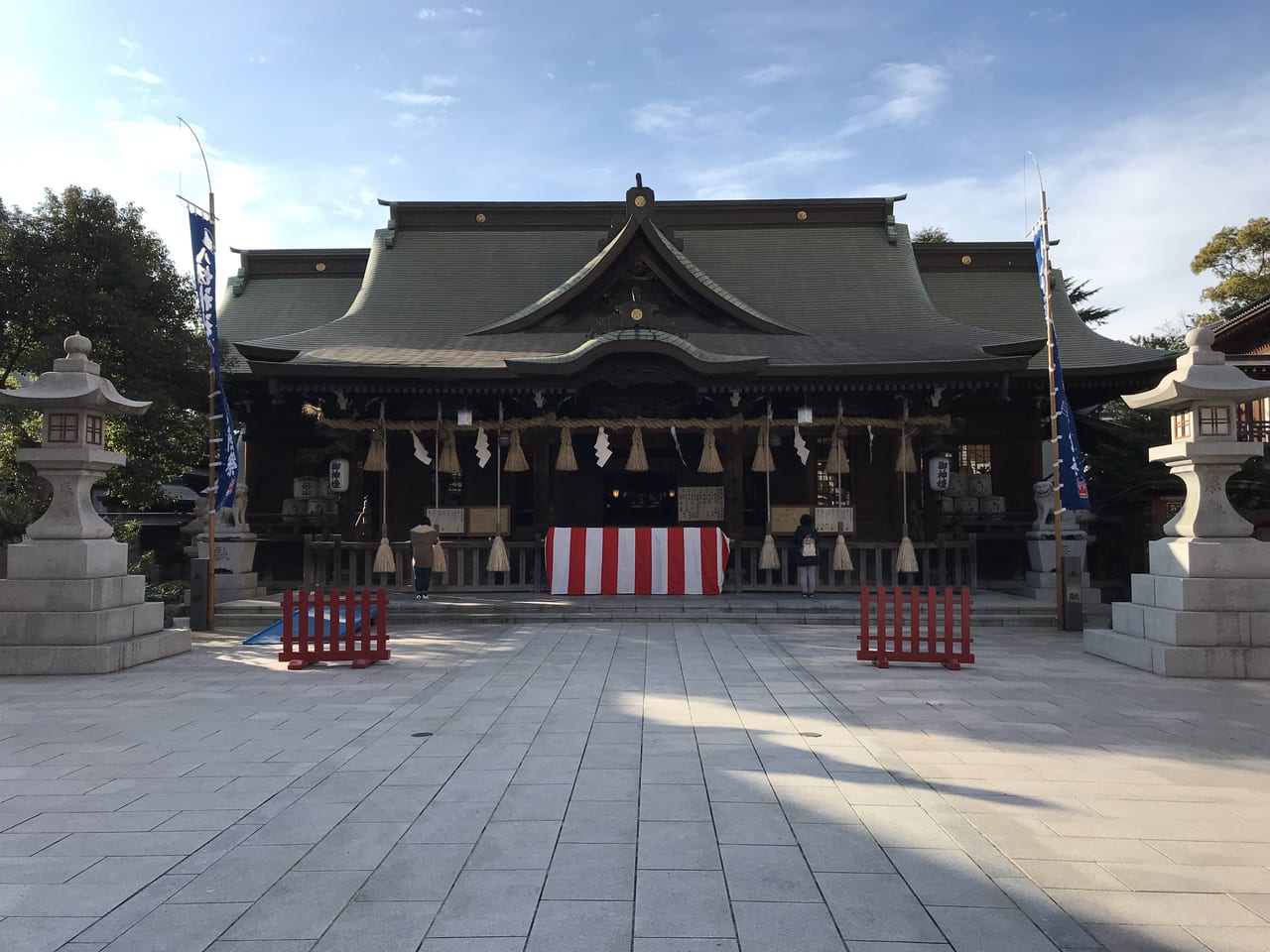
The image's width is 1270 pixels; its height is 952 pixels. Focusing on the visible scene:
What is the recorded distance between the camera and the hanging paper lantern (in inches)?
573

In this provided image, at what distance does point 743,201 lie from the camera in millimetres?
20719

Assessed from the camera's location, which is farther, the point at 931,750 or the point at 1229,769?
the point at 931,750

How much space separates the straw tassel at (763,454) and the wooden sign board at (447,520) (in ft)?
20.6

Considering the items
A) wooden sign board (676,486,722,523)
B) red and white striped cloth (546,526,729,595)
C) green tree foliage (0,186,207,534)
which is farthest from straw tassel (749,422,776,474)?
green tree foliage (0,186,207,534)

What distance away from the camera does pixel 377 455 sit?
1461 cm

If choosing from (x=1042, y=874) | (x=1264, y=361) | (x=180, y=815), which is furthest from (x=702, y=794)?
(x=1264, y=361)

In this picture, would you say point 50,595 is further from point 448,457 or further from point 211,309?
point 448,457

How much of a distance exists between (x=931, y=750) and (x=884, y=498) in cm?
1126

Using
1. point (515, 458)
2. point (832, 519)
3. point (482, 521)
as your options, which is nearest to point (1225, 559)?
point (832, 519)

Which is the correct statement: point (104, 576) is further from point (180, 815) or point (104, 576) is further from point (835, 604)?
point (835, 604)

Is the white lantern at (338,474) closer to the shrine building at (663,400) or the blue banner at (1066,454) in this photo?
the shrine building at (663,400)

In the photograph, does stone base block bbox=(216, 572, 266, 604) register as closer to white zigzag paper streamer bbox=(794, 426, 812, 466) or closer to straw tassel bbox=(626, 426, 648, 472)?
straw tassel bbox=(626, 426, 648, 472)

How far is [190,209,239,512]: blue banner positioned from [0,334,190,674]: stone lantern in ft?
6.46

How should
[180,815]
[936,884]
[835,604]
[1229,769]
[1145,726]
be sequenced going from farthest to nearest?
[835,604], [1145,726], [1229,769], [180,815], [936,884]
